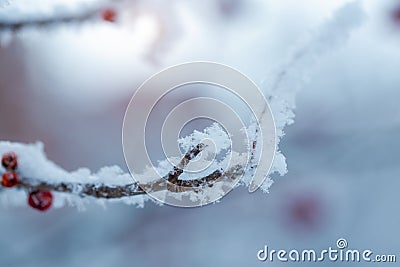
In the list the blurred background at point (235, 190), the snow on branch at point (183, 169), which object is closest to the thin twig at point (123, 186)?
the snow on branch at point (183, 169)

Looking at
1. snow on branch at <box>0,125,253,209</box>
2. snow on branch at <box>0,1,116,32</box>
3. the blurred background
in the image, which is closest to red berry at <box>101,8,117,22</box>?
snow on branch at <box>0,1,116,32</box>

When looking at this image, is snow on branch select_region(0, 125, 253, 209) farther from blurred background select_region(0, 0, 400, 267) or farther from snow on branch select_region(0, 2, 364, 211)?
blurred background select_region(0, 0, 400, 267)

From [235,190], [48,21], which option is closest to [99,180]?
[48,21]

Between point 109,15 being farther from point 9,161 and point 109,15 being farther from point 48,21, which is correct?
point 9,161

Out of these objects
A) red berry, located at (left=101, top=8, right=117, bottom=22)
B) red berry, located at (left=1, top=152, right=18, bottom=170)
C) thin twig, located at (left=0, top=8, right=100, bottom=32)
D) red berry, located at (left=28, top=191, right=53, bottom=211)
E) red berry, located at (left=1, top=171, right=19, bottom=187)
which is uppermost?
red berry, located at (left=101, top=8, right=117, bottom=22)

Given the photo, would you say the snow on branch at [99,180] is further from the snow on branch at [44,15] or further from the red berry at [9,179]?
the snow on branch at [44,15]
